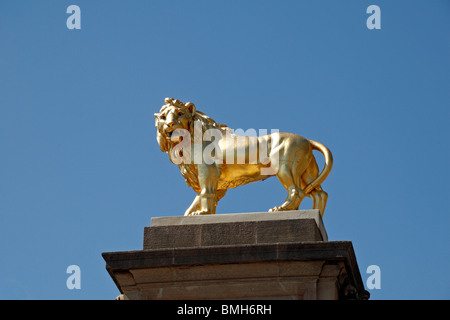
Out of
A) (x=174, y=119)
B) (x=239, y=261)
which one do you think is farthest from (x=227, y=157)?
(x=239, y=261)

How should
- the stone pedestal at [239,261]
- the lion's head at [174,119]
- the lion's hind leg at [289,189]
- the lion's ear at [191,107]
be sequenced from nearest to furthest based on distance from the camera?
the stone pedestal at [239,261] → the lion's hind leg at [289,189] → the lion's head at [174,119] → the lion's ear at [191,107]

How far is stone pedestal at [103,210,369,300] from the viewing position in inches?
665

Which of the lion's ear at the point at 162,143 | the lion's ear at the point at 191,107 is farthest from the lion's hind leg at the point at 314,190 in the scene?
the lion's ear at the point at 162,143

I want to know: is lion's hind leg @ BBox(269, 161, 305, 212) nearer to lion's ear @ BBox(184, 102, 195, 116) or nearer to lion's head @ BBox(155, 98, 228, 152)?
lion's head @ BBox(155, 98, 228, 152)

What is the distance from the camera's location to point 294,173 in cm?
1880

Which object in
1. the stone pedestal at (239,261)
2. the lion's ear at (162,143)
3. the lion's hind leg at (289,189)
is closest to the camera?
the stone pedestal at (239,261)

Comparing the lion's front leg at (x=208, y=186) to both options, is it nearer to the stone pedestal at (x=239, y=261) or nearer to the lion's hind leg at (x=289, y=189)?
the stone pedestal at (x=239, y=261)

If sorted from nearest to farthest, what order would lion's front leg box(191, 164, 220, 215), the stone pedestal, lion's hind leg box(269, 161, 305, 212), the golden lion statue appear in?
the stone pedestal, lion's hind leg box(269, 161, 305, 212), lion's front leg box(191, 164, 220, 215), the golden lion statue

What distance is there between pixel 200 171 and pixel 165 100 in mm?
1636

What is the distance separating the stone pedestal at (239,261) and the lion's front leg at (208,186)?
0.78 metres

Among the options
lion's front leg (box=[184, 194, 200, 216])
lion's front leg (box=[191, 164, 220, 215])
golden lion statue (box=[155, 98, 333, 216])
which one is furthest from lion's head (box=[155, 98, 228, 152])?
lion's front leg (box=[184, 194, 200, 216])

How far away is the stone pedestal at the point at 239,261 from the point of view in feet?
55.4

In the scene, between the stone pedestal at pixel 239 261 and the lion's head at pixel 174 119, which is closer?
the stone pedestal at pixel 239 261
